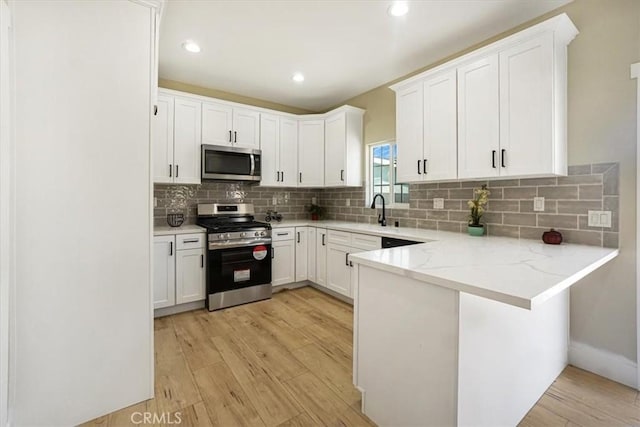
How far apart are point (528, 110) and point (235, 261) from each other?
3.02 meters

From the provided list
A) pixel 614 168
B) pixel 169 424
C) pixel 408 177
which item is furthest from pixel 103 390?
pixel 614 168

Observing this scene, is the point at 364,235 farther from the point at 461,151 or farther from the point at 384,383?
the point at 384,383

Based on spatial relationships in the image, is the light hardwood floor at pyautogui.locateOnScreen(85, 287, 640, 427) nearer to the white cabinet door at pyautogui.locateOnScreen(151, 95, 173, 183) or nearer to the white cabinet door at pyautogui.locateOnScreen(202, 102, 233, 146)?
the white cabinet door at pyautogui.locateOnScreen(151, 95, 173, 183)

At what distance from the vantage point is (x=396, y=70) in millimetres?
3258

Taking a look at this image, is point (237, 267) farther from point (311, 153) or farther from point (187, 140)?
point (311, 153)

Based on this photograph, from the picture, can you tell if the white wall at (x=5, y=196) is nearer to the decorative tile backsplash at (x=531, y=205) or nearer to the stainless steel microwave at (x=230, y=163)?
the stainless steel microwave at (x=230, y=163)

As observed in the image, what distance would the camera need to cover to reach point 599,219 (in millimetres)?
1969

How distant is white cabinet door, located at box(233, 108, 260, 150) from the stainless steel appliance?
95cm

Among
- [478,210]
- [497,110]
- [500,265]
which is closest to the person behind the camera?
[500,265]

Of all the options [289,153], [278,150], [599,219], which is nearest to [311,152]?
[289,153]

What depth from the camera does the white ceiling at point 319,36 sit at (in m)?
2.17

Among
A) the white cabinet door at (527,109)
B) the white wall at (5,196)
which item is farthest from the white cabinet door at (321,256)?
the white wall at (5,196)

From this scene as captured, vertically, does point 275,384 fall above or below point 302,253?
below

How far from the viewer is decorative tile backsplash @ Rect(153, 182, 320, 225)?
3.47m
